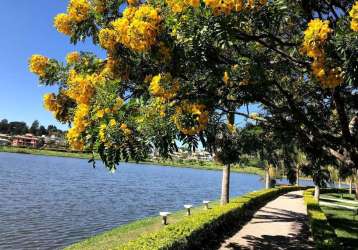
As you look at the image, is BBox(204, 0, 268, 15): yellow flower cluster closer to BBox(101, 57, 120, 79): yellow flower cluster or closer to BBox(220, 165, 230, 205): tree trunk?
BBox(101, 57, 120, 79): yellow flower cluster

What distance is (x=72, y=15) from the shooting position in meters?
7.03

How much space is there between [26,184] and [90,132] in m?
39.1

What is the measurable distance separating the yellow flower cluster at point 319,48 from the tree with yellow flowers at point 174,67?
0.01 meters

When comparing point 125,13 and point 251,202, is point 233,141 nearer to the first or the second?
point 125,13

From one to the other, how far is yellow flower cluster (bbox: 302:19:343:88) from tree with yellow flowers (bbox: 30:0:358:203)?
0.04ft

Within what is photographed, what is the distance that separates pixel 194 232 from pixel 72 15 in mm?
8952

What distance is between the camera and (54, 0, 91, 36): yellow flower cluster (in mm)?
6930

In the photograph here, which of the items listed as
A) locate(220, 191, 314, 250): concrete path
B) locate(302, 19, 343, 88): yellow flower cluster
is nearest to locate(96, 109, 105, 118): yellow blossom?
locate(302, 19, 343, 88): yellow flower cluster

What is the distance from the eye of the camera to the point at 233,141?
9836 mm

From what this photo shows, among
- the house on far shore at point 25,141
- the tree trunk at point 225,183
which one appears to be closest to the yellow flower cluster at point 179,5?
the tree trunk at point 225,183

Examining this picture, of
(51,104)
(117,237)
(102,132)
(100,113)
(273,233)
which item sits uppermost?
(51,104)

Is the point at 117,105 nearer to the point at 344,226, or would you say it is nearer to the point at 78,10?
the point at 78,10

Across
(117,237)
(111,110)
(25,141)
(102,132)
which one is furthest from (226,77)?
(25,141)

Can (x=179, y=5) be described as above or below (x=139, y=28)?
above
